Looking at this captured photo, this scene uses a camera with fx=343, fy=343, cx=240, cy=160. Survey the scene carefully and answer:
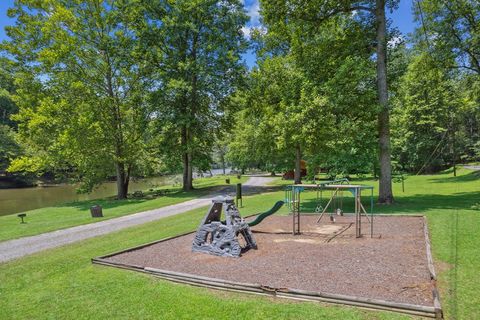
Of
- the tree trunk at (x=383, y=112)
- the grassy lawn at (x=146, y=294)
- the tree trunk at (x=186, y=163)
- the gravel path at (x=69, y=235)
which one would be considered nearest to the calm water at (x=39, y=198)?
the tree trunk at (x=186, y=163)

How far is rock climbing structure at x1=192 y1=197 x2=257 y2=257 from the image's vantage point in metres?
7.91

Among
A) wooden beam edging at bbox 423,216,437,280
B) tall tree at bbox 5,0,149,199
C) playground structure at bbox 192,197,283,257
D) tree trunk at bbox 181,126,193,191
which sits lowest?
wooden beam edging at bbox 423,216,437,280

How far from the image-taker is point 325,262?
7.16m

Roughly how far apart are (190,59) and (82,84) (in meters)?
7.96

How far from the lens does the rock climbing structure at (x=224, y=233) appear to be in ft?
26.0

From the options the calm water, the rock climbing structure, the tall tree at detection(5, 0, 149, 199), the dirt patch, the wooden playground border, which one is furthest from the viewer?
the calm water

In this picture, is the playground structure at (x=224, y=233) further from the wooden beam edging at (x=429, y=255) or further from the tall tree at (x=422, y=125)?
the tall tree at (x=422, y=125)

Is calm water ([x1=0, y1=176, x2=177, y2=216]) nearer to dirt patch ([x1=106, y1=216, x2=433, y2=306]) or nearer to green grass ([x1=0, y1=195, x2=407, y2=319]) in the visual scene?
green grass ([x1=0, y1=195, x2=407, y2=319])

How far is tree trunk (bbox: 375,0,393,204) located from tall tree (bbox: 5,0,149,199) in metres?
17.2

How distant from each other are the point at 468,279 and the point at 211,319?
4425 millimetres

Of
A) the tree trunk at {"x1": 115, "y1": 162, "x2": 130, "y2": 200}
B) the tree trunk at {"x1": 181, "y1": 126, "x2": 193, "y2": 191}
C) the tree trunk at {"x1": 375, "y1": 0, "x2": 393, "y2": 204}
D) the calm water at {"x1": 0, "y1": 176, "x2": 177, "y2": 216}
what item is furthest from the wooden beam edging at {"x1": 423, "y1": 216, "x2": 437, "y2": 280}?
the calm water at {"x1": 0, "y1": 176, "x2": 177, "y2": 216}

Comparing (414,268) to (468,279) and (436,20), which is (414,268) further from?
(436,20)

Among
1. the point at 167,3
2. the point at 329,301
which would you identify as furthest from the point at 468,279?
the point at 167,3

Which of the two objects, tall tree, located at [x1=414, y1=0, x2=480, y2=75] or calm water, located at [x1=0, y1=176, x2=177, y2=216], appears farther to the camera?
calm water, located at [x1=0, y1=176, x2=177, y2=216]
